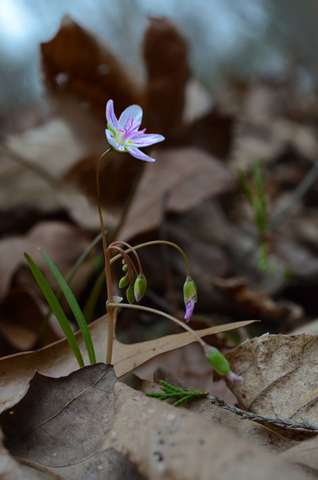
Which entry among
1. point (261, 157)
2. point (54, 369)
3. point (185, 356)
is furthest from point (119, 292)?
point (261, 157)

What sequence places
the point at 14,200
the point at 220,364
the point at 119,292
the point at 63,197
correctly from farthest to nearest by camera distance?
the point at 14,200 → the point at 63,197 → the point at 119,292 → the point at 220,364

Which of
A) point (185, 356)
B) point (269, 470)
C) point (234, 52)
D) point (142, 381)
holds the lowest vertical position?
point (234, 52)

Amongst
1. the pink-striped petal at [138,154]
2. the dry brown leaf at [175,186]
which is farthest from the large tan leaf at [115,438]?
the dry brown leaf at [175,186]

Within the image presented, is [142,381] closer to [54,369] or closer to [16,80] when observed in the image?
[54,369]

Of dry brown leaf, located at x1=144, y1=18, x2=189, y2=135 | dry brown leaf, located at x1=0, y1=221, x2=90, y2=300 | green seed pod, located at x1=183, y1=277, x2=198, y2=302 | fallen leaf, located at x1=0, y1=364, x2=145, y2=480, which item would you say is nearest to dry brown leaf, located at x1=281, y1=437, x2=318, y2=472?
fallen leaf, located at x1=0, y1=364, x2=145, y2=480

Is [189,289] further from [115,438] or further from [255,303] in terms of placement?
[255,303]

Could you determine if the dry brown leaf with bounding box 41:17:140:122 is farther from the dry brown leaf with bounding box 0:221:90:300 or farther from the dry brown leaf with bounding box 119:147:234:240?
the dry brown leaf with bounding box 0:221:90:300

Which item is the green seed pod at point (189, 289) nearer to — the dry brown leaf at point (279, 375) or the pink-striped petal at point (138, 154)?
the dry brown leaf at point (279, 375)

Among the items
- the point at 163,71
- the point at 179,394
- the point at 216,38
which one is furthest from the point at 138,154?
the point at 216,38
